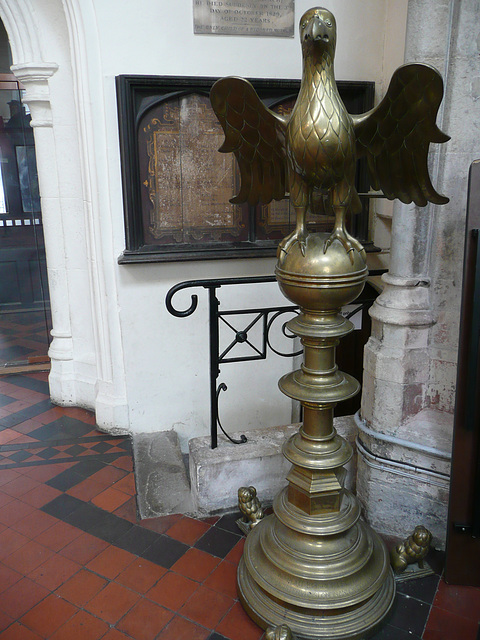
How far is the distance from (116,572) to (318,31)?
1.91 m

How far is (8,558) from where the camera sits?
2.12 meters

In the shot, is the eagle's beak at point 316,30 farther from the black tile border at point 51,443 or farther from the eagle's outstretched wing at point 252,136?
the black tile border at point 51,443

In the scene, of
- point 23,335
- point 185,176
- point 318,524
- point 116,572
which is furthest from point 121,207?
point 23,335

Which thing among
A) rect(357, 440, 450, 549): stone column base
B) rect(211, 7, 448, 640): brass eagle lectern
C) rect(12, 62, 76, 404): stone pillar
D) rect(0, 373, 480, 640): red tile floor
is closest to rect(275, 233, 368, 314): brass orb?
rect(211, 7, 448, 640): brass eagle lectern

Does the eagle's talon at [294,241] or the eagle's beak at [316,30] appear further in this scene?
the eagle's talon at [294,241]

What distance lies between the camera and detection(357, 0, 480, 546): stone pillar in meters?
1.91

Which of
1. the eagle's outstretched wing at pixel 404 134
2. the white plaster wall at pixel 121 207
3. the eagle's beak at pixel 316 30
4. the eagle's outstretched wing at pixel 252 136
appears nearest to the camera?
the eagle's beak at pixel 316 30

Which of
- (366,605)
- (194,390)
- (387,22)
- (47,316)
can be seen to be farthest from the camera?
(47,316)

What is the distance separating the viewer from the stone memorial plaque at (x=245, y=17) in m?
2.76

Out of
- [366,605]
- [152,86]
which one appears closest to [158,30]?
[152,86]

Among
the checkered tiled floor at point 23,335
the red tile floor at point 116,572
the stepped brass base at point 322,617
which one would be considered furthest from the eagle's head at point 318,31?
the checkered tiled floor at point 23,335

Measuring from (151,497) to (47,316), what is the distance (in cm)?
298

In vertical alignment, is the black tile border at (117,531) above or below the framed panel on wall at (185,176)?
below

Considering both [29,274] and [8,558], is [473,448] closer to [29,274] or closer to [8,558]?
[8,558]
